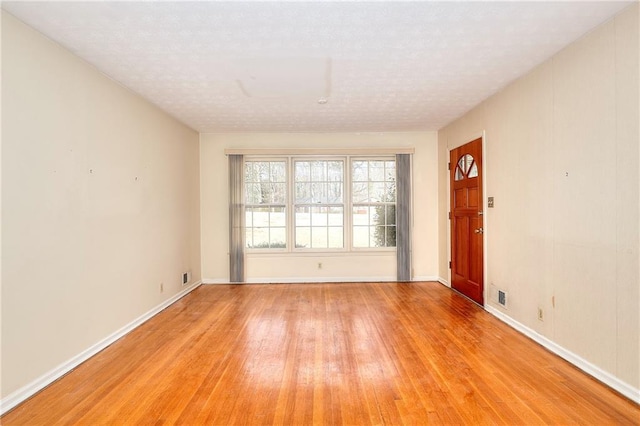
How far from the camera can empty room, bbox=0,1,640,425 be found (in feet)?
6.81

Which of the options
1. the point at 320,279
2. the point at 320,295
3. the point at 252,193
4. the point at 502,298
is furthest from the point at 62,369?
the point at 502,298

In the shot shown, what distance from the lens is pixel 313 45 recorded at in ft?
8.23

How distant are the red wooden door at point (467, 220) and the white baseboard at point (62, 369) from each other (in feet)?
13.4

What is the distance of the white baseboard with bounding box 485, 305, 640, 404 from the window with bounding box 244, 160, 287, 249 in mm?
3518

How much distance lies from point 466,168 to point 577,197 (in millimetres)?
2009

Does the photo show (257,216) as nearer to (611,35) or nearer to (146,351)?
(146,351)

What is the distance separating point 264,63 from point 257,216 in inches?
121

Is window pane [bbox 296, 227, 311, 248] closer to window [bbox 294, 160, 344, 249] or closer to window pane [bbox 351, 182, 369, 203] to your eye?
window [bbox 294, 160, 344, 249]

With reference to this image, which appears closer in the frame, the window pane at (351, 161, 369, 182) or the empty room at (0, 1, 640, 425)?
the empty room at (0, 1, 640, 425)

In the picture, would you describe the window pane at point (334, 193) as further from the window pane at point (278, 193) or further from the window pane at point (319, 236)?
the window pane at point (278, 193)

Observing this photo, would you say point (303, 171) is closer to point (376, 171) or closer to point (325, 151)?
point (325, 151)

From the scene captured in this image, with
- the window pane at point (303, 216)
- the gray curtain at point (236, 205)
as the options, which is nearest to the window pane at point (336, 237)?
the window pane at point (303, 216)

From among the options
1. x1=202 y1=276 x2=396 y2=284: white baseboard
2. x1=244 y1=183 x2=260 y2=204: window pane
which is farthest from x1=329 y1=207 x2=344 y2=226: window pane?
x1=244 y1=183 x2=260 y2=204: window pane

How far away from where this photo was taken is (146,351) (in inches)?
113
